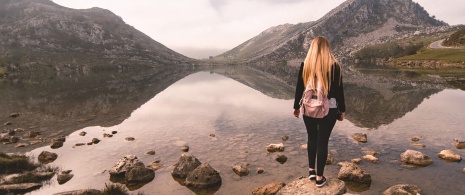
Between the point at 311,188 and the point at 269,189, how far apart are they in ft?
8.11

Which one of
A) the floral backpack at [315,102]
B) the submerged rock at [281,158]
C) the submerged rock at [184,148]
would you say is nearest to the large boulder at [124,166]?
the submerged rock at [184,148]

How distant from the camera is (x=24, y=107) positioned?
40.8m

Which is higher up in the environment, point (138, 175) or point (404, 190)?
point (404, 190)

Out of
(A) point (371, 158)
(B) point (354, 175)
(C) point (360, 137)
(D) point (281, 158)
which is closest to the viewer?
(B) point (354, 175)

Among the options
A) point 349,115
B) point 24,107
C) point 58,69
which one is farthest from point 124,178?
point 58,69

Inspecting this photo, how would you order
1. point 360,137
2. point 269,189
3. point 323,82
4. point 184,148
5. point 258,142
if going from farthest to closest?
point 258,142 → point 360,137 → point 184,148 → point 269,189 → point 323,82

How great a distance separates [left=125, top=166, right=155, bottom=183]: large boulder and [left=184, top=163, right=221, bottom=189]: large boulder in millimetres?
2022

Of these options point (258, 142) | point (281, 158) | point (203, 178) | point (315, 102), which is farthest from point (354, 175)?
point (258, 142)

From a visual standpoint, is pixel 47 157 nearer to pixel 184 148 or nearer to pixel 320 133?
pixel 184 148

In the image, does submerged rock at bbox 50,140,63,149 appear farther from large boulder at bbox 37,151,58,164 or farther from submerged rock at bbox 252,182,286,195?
submerged rock at bbox 252,182,286,195

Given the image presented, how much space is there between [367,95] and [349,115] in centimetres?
1761

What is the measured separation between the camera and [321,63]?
29.9 ft

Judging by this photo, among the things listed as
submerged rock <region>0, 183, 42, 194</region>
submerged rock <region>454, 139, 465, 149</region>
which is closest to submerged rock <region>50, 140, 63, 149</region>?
submerged rock <region>0, 183, 42, 194</region>

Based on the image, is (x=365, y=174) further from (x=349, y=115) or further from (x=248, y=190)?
(x=349, y=115)
